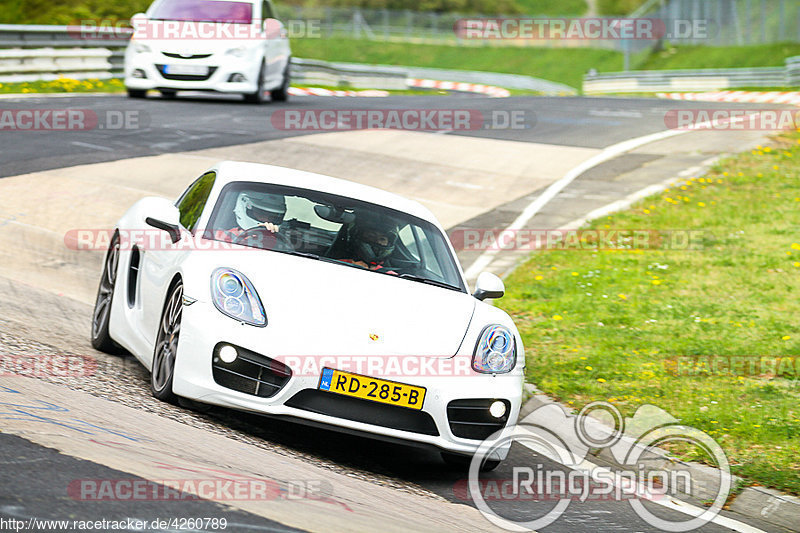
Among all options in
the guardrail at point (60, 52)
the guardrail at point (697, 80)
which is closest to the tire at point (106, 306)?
the guardrail at point (60, 52)

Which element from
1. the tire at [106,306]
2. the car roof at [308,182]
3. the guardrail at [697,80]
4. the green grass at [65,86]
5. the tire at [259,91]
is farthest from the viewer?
the guardrail at [697,80]

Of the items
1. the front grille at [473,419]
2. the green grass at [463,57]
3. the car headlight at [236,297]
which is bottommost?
the green grass at [463,57]

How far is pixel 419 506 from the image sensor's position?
196 inches

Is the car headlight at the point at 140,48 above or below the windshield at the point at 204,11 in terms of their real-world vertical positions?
below

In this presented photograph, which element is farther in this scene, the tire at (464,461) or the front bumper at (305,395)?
the tire at (464,461)

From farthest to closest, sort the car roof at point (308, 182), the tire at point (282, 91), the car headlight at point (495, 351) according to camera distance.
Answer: the tire at point (282, 91) → the car roof at point (308, 182) → the car headlight at point (495, 351)

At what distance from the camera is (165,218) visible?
251 inches

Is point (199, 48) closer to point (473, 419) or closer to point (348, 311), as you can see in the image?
point (348, 311)

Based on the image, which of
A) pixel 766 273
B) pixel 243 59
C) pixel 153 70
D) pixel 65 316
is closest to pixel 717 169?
pixel 766 273

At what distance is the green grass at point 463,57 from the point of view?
6788cm

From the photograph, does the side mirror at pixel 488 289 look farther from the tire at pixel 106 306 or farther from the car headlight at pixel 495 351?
the tire at pixel 106 306

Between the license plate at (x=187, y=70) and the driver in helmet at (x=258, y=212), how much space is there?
13.5 m

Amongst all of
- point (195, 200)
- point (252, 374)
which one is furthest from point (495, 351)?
point (195, 200)

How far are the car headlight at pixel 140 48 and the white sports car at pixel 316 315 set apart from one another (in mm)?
13263
